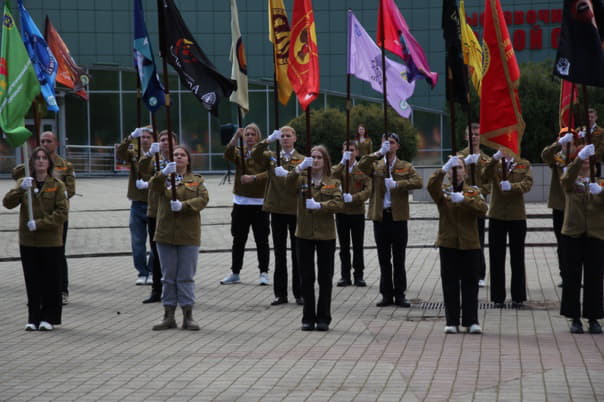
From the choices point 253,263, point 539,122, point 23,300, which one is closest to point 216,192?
point 539,122

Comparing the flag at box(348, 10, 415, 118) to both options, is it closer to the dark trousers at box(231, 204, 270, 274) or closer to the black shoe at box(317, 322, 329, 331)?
the dark trousers at box(231, 204, 270, 274)

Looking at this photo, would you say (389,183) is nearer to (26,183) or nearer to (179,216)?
(179,216)

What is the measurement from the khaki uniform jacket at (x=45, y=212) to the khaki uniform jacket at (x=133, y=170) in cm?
228

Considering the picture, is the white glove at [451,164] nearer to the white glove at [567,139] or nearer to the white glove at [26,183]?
the white glove at [567,139]

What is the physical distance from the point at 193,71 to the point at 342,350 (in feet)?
13.1

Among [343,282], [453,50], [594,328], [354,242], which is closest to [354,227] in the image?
[354,242]

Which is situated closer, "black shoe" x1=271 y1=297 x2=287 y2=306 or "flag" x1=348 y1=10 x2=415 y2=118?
"black shoe" x1=271 y1=297 x2=287 y2=306

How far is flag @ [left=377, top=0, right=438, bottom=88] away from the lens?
40.7ft

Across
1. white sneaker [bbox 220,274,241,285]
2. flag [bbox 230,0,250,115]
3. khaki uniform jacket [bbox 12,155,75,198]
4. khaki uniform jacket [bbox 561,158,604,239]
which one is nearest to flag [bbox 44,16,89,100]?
khaki uniform jacket [bbox 12,155,75,198]

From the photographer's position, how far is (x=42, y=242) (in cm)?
1030

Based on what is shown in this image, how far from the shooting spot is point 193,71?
37.2ft

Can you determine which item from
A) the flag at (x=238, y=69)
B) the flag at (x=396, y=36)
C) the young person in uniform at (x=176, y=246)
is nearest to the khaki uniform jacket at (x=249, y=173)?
the flag at (x=238, y=69)

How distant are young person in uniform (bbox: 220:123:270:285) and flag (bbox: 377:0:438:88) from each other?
1.99 meters

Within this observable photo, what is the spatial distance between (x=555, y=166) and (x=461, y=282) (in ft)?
9.85
